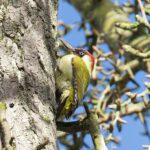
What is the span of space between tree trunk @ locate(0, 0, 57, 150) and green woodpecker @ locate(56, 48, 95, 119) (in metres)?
0.38

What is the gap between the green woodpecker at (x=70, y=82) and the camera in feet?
8.51

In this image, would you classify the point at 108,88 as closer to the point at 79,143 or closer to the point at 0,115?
the point at 79,143

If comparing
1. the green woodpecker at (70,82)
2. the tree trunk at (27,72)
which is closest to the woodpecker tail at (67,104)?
the green woodpecker at (70,82)

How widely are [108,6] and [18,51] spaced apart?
3119mm

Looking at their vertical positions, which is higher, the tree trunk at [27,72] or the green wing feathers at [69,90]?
the tree trunk at [27,72]

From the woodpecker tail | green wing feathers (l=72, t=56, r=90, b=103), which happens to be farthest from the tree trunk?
green wing feathers (l=72, t=56, r=90, b=103)

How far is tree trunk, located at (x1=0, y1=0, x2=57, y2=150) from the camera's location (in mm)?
1814

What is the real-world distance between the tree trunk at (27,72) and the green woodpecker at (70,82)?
38 centimetres

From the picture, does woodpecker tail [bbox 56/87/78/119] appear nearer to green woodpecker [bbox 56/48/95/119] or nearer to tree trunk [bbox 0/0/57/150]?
green woodpecker [bbox 56/48/95/119]

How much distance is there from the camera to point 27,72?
198 cm

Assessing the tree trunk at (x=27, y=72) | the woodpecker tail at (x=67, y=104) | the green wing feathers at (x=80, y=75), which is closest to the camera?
the tree trunk at (x=27, y=72)

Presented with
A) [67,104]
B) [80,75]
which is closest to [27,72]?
[67,104]

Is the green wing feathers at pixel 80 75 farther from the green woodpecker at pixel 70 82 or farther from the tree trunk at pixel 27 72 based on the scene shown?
the tree trunk at pixel 27 72

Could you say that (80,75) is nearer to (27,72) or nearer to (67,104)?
(67,104)
